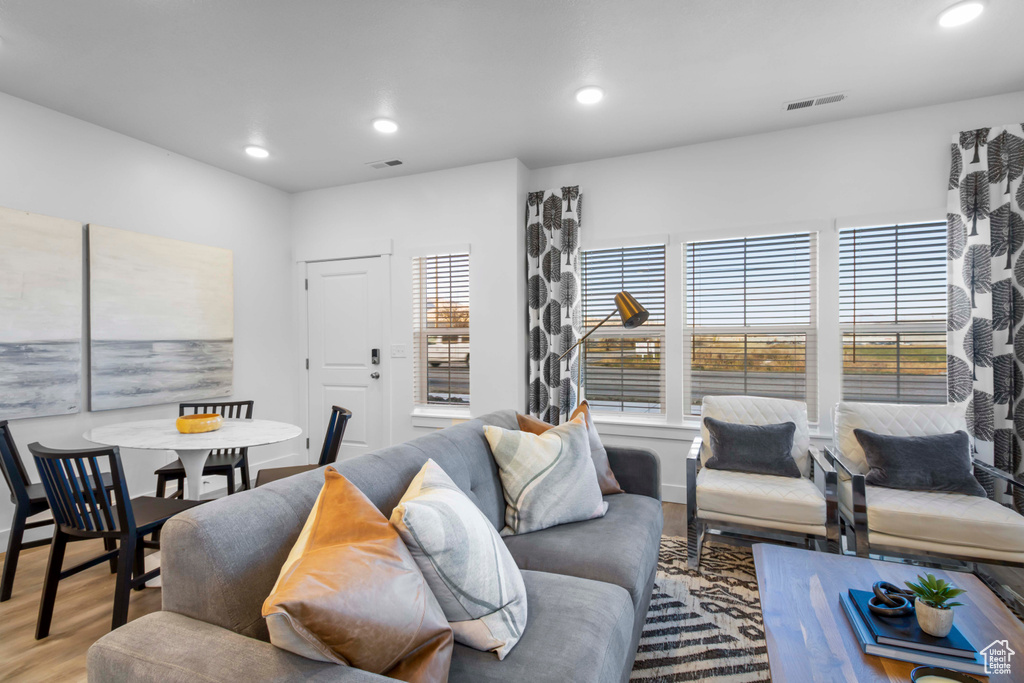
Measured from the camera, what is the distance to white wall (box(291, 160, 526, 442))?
411 cm

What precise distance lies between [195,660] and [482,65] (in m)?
2.77

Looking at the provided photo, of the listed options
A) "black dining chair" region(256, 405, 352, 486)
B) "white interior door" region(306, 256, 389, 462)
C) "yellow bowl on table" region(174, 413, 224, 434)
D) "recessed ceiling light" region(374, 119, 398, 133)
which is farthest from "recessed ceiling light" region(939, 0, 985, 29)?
"yellow bowl on table" region(174, 413, 224, 434)

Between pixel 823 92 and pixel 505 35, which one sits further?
pixel 823 92

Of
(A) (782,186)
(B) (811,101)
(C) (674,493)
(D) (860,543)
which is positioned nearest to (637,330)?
(C) (674,493)

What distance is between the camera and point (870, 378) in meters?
3.39

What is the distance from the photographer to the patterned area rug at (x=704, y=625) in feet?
6.02

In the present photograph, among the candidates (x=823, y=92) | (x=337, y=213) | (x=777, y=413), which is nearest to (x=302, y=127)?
(x=337, y=213)

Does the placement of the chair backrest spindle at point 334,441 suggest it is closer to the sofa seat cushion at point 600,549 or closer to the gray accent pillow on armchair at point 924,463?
the sofa seat cushion at point 600,549

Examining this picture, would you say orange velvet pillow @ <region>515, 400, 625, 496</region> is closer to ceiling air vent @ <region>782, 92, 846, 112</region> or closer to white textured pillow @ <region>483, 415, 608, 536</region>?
white textured pillow @ <region>483, 415, 608, 536</region>

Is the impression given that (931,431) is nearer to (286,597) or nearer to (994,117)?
(994,117)

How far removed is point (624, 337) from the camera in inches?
161

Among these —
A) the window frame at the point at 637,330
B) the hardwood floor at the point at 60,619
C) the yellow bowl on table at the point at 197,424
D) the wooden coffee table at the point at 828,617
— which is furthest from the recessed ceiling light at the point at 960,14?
the hardwood floor at the point at 60,619

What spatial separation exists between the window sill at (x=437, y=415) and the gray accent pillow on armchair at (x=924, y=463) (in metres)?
2.77

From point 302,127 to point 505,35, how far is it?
171 centimetres
